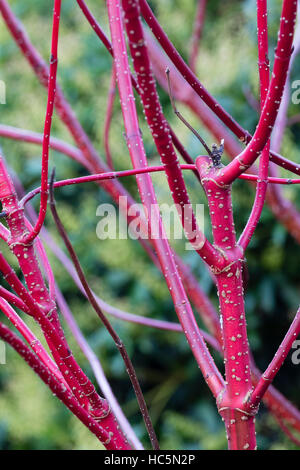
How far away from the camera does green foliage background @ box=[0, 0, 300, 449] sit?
5.11 ft

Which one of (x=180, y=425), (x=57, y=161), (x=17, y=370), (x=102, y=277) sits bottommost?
(x=180, y=425)

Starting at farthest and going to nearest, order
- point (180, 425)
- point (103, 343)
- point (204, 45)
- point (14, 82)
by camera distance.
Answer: point (14, 82) → point (204, 45) → point (103, 343) → point (180, 425)

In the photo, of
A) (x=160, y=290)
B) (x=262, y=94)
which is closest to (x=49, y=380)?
(x=262, y=94)

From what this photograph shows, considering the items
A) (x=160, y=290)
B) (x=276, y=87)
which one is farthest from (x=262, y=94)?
(x=160, y=290)

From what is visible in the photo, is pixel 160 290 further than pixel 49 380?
Yes

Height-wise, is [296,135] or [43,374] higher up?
[296,135]

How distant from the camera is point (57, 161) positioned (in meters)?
1.90

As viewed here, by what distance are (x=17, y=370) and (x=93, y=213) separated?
1.93 ft

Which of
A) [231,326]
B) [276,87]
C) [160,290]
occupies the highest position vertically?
[276,87]

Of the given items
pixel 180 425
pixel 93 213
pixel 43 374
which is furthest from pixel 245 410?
pixel 93 213

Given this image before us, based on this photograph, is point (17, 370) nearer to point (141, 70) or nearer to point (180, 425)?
point (180, 425)

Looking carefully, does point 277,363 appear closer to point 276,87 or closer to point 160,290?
point 276,87

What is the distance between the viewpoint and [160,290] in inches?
62.4

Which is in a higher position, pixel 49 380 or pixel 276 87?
pixel 276 87
